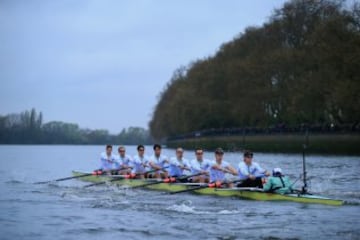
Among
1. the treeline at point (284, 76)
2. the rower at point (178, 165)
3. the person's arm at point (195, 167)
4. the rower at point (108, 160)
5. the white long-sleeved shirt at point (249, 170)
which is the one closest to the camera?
the white long-sleeved shirt at point (249, 170)

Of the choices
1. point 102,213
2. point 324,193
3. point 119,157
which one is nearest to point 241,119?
point 119,157

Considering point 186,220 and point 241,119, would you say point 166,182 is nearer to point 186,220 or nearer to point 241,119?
point 186,220

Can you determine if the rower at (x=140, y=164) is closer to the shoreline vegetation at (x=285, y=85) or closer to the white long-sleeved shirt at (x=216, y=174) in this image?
the white long-sleeved shirt at (x=216, y=174)

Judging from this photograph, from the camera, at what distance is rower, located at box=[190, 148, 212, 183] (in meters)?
25.8

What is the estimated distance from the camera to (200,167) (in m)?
26.2

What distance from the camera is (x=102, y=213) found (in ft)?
65.6

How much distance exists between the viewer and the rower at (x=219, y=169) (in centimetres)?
2412

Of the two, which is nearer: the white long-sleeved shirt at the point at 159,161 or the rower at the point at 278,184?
the rower at the point at 278,184

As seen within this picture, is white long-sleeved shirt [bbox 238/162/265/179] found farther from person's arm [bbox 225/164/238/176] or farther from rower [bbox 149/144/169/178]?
rower [bbox 149/144/169/178]

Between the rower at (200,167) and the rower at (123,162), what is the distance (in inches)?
193

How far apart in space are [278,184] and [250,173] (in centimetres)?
191

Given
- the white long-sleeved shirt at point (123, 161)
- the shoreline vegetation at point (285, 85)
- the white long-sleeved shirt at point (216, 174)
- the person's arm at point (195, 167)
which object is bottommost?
the white long-sleeved shirt at point (216, 174)

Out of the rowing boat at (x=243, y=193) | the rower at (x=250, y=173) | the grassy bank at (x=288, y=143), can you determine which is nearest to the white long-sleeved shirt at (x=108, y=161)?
the rowing boat at (x=243, y=193)

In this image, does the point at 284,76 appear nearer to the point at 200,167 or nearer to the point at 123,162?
the point at 123,162
